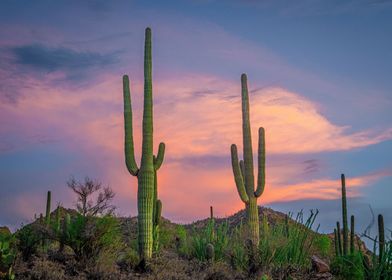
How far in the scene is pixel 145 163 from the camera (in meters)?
19.3

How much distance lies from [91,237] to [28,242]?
2044 mm

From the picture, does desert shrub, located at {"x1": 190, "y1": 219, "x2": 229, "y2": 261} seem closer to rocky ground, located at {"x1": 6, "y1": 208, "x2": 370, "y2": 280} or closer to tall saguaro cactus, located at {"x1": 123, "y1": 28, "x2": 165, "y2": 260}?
rocky ground, located at {"x1": 6, "y1": 208, "x2": 370, "y2": 280}

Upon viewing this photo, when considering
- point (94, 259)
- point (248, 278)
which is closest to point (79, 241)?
point (94, 259)

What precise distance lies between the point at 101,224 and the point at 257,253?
4495 mm

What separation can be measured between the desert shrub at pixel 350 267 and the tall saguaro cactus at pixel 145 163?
19.2ft

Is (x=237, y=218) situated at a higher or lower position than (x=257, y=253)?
higher

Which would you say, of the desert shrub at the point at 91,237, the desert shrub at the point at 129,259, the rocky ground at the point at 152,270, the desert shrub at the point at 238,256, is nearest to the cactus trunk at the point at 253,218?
the desert shrub at the point at 238,256

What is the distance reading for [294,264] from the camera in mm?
16984

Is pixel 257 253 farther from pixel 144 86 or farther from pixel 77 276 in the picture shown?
pixel 144 86

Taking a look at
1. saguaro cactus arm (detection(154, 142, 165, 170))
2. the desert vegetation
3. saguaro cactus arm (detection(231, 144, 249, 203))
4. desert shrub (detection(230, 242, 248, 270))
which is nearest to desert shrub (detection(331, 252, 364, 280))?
the desert vegetation

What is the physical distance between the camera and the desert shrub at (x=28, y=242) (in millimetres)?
16516

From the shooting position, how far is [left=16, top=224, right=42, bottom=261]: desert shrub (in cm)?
1652

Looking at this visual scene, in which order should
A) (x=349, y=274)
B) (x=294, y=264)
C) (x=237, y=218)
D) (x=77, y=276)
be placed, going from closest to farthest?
1. (x=349, y=274)
2. (x=77, y=276)
3. (x=294, y=264)
4. (x=237, y=218)

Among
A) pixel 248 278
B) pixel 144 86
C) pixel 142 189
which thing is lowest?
pixel 248 278
